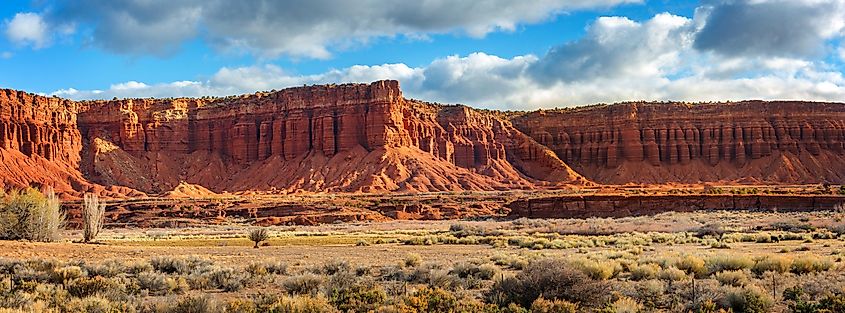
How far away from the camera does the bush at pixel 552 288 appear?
44.9 feet

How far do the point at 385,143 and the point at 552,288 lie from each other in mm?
90011

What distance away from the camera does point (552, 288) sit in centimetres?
1393

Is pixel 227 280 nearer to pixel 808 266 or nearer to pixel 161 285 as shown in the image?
pixel 161 285

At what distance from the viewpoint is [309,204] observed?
70.1m

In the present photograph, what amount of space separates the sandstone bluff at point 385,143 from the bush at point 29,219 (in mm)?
57301

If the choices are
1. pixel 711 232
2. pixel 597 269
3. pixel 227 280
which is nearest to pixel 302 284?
pixel 227 280

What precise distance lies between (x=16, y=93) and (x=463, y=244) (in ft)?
283

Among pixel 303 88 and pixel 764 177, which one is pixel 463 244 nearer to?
pixel 303 88

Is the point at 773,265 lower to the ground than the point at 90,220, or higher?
lower

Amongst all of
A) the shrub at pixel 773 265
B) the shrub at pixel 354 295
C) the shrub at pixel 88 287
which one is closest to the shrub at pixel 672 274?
the shrub at pixel 773 265

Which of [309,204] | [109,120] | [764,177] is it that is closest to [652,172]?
[764,177]

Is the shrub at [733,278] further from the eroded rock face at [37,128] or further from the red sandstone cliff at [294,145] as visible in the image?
the eroded rock face at [37,128]

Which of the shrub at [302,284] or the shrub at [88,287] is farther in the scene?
the shrub at [302,284]

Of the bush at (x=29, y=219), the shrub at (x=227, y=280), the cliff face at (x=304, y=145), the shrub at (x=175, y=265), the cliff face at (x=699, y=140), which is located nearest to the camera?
the shrub at (x=227, y=280)
